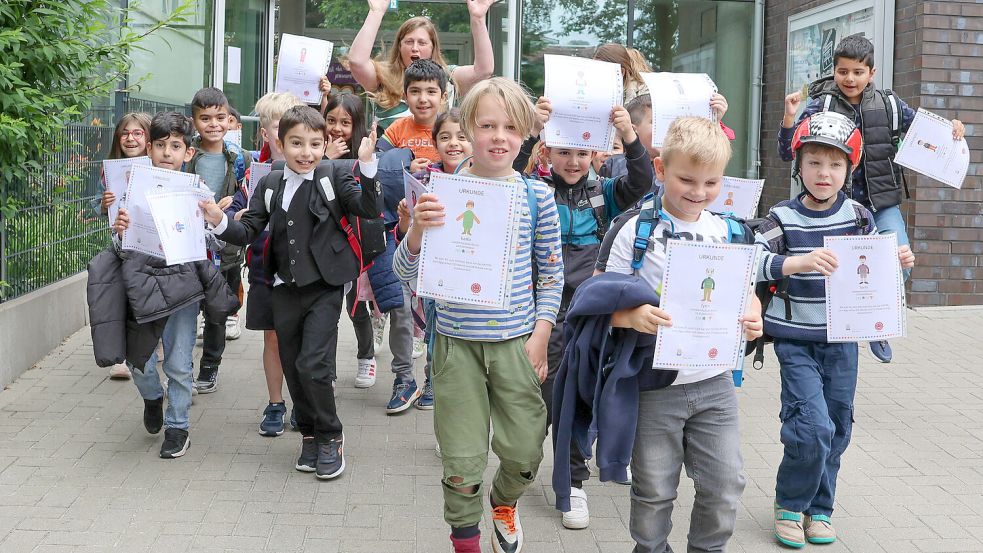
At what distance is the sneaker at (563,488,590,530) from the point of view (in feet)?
15.4

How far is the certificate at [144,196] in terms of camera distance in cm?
517

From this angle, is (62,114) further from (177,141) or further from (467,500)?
(467,500)

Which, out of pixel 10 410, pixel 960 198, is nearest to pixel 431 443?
pixel 10 410

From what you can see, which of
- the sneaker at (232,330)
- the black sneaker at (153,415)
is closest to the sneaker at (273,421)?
the black sneaker at (153,415)

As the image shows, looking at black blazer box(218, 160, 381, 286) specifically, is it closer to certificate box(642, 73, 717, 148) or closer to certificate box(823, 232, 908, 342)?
certificate box(642, 73, 717, 148)

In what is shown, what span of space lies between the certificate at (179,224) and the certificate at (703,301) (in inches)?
100

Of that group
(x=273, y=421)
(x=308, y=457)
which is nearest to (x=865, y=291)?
(x=308, y=457)

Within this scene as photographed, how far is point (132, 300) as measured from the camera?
5.40 metres

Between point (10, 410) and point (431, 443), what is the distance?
250 cm

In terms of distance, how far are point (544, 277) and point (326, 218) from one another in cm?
142

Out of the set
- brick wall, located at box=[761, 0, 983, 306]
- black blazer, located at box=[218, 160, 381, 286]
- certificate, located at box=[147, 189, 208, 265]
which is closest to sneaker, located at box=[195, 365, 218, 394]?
certificate, located at box=[147, 189, 208, 265]

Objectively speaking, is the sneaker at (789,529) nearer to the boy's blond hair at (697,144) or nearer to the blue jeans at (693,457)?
the blue jeans at (693,457)

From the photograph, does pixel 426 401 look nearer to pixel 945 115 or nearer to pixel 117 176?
pixel 117 176

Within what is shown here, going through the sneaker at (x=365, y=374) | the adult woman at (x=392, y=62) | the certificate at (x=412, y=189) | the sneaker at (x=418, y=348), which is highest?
the adult woman at (x=392, y=62)
